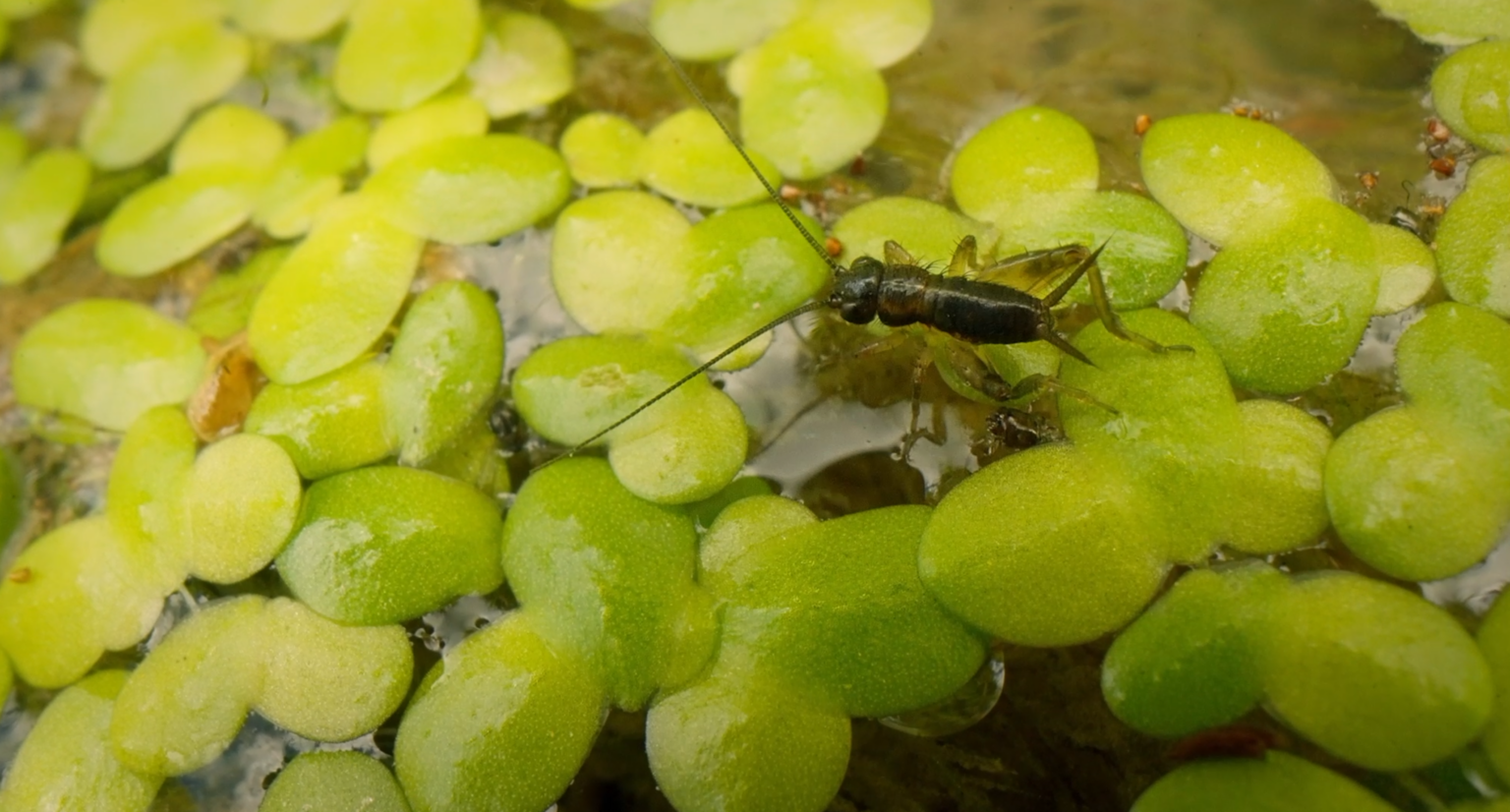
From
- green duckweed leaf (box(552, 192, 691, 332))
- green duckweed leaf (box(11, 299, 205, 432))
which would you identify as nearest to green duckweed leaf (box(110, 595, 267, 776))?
green duckweed leaf (box(11, 299, 205, 432))

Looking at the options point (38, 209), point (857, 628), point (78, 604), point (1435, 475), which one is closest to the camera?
point (1435, 475)

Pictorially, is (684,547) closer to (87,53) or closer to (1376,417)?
(1376,417)

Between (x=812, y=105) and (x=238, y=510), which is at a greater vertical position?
(x=812, y=105)

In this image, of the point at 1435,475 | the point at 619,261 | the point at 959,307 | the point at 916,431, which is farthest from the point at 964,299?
the point at 1435,475

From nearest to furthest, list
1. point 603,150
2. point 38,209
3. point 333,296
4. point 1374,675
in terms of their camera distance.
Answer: point 1374,675, point 333,296, point 603,150, point 38,209

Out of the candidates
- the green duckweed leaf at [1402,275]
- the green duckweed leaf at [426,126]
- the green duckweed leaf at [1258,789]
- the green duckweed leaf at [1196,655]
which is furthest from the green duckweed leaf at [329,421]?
the green duckweed leaf at [1402,275]

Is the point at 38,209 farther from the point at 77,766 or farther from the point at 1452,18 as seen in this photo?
the point at 1452,18

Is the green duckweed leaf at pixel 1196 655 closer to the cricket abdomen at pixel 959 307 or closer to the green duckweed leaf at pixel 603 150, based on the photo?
the cricket abdomen at pixel 959 307

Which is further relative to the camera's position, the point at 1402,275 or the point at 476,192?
the point at 476,192
